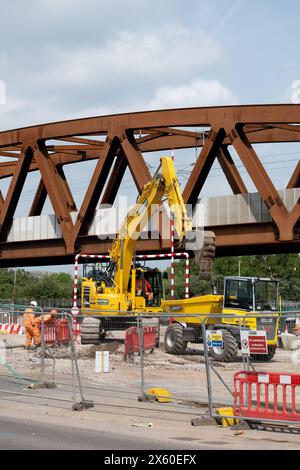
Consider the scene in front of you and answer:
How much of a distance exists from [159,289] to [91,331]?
21.6 feet

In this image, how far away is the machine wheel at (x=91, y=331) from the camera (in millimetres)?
22219

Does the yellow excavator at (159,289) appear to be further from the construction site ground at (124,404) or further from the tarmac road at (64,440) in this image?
the tarmac road at (64,440)

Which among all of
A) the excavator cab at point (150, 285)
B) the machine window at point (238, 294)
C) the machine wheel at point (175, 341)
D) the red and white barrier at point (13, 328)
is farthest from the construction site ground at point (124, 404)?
the excavator cab at point (150, 285)

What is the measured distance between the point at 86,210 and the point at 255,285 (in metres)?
20.1

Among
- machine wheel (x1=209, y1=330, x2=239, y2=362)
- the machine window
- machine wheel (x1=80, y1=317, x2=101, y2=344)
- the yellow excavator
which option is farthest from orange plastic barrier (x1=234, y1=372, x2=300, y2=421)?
the machine window

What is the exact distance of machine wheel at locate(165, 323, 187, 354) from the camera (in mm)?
22695

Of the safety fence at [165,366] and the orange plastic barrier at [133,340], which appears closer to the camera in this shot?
the safety fence at [165,366]

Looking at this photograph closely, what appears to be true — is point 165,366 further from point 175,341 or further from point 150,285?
point 150,285

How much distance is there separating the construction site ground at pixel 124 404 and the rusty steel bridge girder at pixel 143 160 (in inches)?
713

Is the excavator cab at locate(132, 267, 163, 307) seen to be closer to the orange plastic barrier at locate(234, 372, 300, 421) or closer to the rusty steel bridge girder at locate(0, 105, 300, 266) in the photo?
the rusty steel bridge girder at locate(0, 105, 300, 266)

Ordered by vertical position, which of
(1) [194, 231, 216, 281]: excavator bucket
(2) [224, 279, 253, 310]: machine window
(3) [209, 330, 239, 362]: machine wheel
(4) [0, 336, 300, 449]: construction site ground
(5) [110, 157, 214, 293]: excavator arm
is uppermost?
(5) [110, 157, 214, 293]: excavator arm

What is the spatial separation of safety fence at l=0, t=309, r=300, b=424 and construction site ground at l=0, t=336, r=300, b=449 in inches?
1.4

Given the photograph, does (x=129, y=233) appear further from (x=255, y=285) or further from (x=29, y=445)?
(x=29, y=445)
